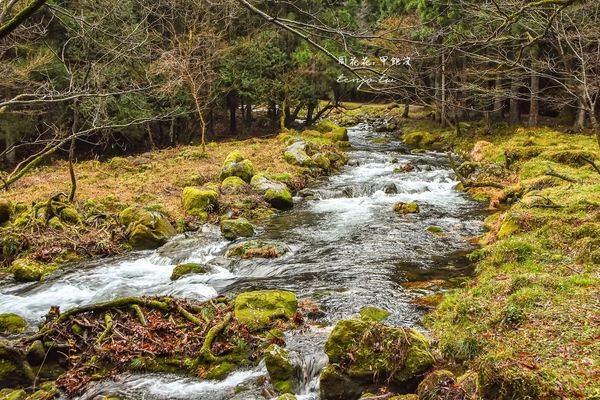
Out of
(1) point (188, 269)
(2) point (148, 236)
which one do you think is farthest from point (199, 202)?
(1) point (188, 269)

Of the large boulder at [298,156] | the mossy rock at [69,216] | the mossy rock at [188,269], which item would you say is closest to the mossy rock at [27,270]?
the mossy rock at [69,216]

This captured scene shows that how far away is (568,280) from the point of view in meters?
6.80

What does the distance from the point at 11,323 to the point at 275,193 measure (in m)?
9.55

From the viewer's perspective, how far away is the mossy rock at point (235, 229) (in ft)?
42.5

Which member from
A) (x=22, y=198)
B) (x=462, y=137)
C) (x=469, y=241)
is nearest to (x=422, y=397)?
(x=469, y=241)

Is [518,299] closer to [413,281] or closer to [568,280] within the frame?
[568,280]

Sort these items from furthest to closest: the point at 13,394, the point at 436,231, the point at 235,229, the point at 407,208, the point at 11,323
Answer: the point at 407,208
the point at 235,229
the point at 436,231
the point at 11,323
the point at 13,394

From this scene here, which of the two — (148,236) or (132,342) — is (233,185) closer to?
(148,236)

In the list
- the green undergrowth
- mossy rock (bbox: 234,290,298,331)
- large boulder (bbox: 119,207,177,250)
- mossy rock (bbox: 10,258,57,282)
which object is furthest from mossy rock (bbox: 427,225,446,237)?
mossy rock (bbox: 10,258,57,282)

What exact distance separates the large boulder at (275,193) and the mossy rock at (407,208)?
3.59 meters

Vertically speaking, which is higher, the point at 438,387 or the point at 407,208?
the point at 438,387

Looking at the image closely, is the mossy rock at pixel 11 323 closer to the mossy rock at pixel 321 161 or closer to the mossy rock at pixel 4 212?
the mossy rock at pixel 4 212

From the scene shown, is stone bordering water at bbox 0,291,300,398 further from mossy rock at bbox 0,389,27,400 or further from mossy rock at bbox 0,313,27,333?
mossy rock at bbox 0,313,27,333

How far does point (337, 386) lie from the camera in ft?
18.2
